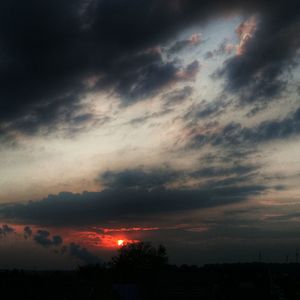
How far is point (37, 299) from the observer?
3734 centimetres

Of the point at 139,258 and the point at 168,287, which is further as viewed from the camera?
the point at 139,258

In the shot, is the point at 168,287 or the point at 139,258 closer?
the point at 168,287

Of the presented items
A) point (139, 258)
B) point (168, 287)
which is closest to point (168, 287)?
point (168, 287)

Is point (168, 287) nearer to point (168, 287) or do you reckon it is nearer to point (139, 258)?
point (168, 287)

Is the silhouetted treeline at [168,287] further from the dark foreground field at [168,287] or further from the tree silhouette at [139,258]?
the tree silhouette at [139,258]

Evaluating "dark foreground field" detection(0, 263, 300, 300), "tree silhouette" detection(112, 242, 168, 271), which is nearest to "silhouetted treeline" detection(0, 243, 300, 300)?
"dark foreground field" detection(0, 263, 300, 300)

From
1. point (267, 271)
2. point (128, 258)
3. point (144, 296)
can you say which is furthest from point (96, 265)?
point (267, 271)

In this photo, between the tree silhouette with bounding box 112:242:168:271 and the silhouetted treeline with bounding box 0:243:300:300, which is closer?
the silhouetted treeline with bounding box 0:243:300:300

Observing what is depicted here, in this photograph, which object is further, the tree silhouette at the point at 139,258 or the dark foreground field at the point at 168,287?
the tree silhouette at the point at 139,258

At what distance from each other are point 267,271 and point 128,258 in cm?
5756

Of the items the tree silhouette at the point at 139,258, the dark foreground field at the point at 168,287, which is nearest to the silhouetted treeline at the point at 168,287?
the dark foreground field at the point at 168,287

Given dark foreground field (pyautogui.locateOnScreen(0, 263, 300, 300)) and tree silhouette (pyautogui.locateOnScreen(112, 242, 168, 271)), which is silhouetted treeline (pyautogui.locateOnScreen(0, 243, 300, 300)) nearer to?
dark foreground field (pyautogui.locateOnScreen(0, 263, 300, 300))

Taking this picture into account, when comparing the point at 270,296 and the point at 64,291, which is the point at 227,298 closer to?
the point at 270,296

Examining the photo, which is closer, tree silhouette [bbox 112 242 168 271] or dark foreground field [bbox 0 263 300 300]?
dark foreground field [bbox 0 263 300 300]
